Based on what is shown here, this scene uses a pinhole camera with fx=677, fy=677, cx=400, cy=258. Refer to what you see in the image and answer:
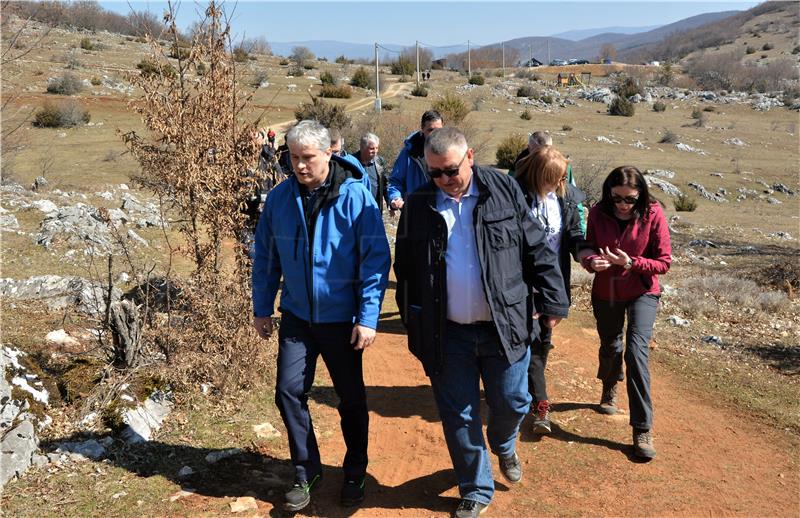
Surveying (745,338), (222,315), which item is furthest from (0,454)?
(745,338)

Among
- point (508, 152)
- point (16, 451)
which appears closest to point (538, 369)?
point (16, 451)

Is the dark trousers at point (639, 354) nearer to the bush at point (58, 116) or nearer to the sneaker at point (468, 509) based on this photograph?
the sneaker at point (468, 509)

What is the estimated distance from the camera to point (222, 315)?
5.33m

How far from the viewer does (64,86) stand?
3000 cm

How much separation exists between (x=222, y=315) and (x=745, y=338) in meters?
5.69

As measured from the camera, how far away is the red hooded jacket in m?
4.46

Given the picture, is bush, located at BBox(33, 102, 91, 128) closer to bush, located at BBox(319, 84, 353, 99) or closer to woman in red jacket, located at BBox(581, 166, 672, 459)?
bush, located at BBox(319, 84, 353, 99)

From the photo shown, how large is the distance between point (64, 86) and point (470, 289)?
104ft

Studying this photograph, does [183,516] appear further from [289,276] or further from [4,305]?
[4,305]

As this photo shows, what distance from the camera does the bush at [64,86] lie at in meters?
30.0

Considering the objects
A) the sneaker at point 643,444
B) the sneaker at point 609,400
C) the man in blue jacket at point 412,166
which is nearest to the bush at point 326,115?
the man in blue jacket at point 412,166

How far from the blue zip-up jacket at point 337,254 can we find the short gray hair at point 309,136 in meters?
0.17

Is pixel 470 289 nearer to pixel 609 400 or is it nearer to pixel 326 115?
pixel 609 400

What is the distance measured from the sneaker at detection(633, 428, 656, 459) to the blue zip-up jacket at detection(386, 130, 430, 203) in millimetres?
2592
